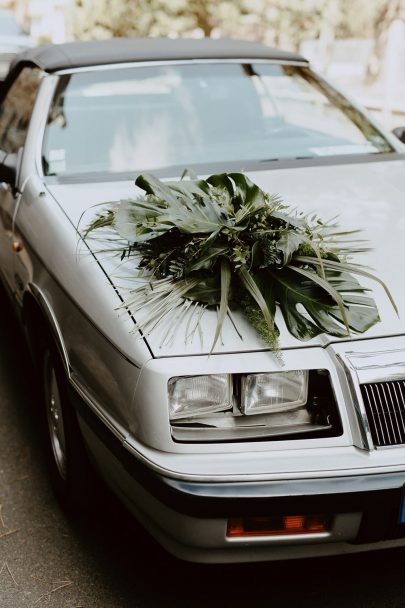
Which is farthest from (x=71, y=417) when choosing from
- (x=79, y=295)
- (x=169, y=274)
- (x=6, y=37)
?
(x=6, y=37)

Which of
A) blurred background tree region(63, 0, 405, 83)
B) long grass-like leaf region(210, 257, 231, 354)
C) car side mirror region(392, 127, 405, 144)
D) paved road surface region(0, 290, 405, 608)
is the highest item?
long grass-like leaf region(210, 257, 231, 354)

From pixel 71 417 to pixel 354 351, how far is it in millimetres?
1052

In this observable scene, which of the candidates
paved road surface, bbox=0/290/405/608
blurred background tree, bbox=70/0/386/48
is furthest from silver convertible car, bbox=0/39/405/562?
blurred background tree, bbox=70/0/386/48

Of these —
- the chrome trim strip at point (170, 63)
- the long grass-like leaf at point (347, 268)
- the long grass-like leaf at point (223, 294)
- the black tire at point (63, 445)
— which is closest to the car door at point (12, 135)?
the chrome trim strip at point (170, 63)

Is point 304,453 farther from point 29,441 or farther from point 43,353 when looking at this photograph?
point 29,441

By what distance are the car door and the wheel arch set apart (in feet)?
1.09

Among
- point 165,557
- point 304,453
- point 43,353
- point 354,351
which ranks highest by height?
point 354,351

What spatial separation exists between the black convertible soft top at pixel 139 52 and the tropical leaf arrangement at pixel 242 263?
1.46 meters

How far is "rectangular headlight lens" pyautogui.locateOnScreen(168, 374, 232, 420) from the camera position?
7.43 feet

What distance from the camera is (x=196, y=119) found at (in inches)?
159

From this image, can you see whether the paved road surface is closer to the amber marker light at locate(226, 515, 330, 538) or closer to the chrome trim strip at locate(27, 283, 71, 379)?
the amber marker light at locate(226, 515, 330, 538)

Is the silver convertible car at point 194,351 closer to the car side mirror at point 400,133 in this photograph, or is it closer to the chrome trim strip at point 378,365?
the chrome trim strip at point 378,365

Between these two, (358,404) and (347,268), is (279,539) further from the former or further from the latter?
(347,268)

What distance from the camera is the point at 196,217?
2674 millimetres
